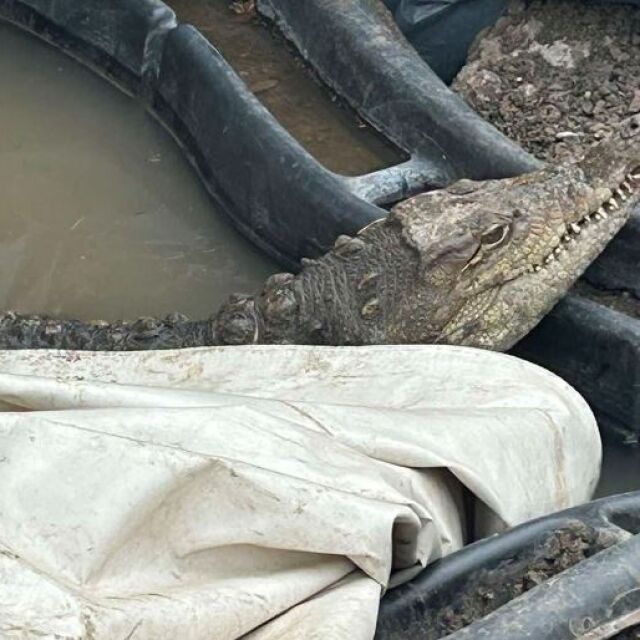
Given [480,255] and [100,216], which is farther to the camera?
[100,216]

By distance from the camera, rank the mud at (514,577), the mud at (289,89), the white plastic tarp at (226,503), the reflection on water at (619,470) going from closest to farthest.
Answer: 1. the white plastic tarp at (226,503)
2. the mud at (514,577)
3. the reflection on water at (619,470)
4. the mud at (289,89)

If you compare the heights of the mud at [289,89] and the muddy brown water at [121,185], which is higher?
the mud at [289,89]

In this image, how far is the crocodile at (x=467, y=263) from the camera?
316cm

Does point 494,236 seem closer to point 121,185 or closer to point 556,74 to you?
point 556,74

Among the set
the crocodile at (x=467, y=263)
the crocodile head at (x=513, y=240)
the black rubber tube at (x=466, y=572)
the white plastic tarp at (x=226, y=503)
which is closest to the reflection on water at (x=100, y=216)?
the crocodile at (x=467, y=263)

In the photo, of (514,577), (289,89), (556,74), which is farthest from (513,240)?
(289,89)

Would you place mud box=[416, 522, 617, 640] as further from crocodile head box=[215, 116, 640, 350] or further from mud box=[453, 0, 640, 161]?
mud box=[453, 0, 640, 161]

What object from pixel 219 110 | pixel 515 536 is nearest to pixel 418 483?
pixel 515 536

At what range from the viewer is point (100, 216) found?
13.9ft

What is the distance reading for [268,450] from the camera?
199 centimetres

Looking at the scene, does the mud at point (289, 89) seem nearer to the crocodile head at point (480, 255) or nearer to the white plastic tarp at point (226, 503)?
A: the crocodile head at point (480, 255)

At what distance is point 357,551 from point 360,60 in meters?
2.76

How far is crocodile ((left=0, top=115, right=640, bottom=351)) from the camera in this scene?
124 inches

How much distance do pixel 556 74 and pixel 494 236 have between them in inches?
45.7
